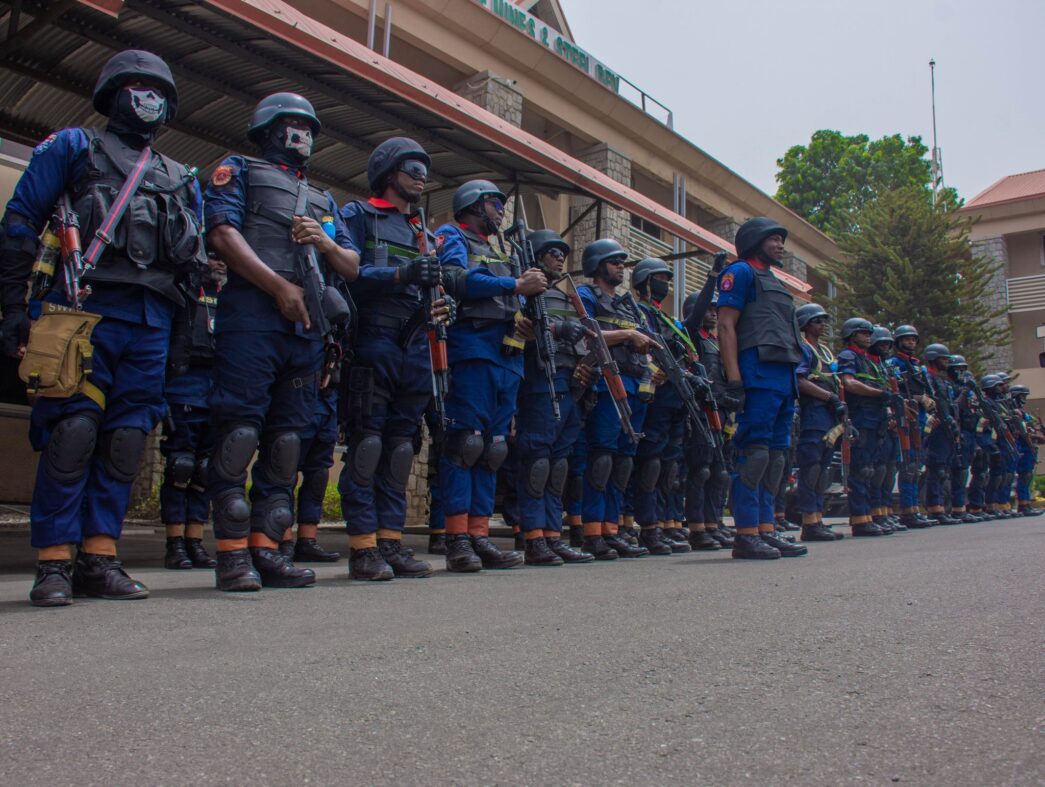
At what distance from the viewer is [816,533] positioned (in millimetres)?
8273

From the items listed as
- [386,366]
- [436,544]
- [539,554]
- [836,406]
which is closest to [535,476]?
[539,554]

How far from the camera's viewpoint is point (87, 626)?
3020 mm

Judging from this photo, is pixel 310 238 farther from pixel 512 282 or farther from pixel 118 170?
pixel 512 282

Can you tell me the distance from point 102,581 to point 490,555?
6.90 ft

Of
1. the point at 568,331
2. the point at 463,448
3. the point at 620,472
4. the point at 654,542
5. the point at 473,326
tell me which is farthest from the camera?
the point at 654,542

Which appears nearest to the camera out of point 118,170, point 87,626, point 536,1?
point 87,626

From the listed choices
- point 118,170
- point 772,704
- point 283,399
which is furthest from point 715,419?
point 772,704

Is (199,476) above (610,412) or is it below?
below

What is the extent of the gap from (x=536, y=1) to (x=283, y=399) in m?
15.7

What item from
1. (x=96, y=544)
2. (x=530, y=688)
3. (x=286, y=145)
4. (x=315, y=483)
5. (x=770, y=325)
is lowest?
(x=530, y=688)

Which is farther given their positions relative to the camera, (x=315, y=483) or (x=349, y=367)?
(x=315, y=483)

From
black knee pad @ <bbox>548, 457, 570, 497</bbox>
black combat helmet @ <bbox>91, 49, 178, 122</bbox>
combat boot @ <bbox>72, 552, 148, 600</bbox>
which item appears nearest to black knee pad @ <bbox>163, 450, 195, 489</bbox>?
combat boot @ <bbox>72, 552, 148, 600</bbox>

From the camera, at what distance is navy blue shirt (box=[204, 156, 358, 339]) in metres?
4.10

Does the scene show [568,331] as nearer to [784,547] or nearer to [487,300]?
[487,300]
